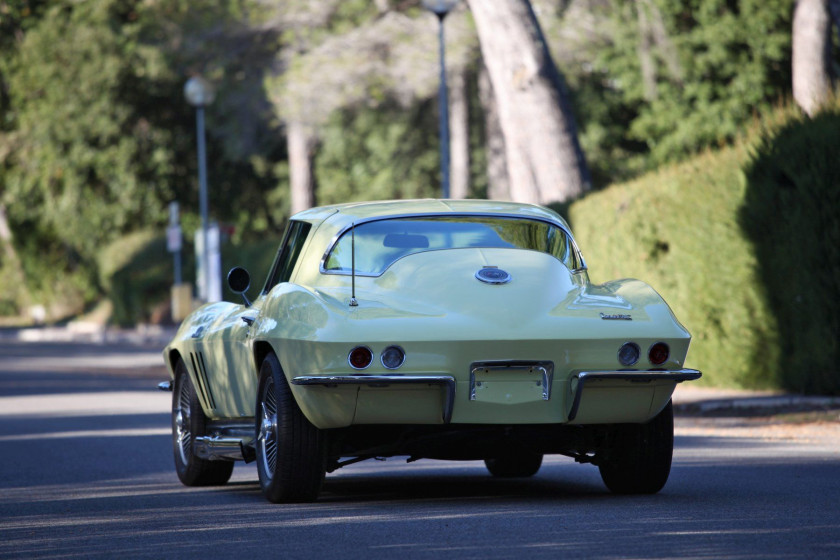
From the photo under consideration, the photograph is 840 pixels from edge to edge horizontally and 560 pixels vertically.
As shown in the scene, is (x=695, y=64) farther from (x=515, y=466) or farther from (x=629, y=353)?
(x=629, y=353)

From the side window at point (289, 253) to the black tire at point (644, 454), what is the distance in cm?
212

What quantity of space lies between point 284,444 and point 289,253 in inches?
63.6

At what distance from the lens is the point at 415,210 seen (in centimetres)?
853

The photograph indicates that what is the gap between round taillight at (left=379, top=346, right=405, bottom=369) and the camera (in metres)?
7.32

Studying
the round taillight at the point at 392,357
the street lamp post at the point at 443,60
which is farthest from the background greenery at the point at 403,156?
the round taillight at the point at 392,357

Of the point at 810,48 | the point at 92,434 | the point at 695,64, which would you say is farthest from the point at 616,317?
the point at 695,64

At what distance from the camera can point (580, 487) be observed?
29.6 feet

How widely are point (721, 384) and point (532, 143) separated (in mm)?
6451

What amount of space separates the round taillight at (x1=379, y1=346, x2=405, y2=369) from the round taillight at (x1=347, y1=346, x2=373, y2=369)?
7 centimetres

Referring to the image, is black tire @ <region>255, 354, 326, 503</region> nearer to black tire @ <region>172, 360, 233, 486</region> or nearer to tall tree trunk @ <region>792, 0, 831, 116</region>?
black tire @ <region>172, 360, 233, 486</region>

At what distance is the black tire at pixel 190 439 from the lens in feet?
31.3

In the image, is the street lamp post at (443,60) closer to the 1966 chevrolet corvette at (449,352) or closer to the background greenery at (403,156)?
the background greenery at (403,156)

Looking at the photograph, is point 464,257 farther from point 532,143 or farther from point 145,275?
point 145,275

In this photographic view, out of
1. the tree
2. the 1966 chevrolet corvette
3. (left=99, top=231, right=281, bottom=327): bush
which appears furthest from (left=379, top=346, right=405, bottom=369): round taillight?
(left=99, top=231, right=281, bottom=327): bush
